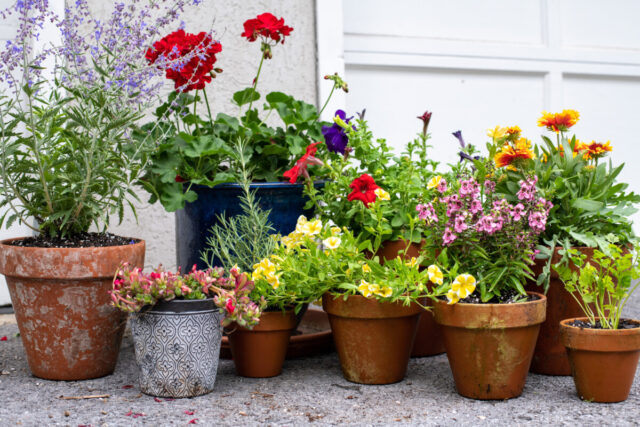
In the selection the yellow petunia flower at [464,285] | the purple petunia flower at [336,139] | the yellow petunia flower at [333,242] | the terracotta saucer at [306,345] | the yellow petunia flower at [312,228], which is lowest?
the terracotta saucer at [306,345]

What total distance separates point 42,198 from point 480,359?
1.28 m

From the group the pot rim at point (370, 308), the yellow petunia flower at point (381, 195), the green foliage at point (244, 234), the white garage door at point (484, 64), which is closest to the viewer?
the pot rim at point (370, 308)

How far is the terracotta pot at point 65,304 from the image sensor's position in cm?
175

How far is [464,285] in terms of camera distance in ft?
5.26

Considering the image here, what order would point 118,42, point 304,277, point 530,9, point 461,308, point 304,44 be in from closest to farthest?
point 461,308 < point 304,277 < point 118,42 < point 304,44 < point 530,9

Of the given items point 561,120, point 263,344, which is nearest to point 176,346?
point 263,344

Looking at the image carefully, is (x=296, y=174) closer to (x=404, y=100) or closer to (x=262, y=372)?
(x=262, y=372)

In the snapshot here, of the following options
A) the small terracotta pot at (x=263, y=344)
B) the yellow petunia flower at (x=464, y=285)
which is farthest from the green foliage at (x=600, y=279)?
the small terracotta pot at (x=263, y=344)

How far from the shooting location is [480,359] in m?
1.62

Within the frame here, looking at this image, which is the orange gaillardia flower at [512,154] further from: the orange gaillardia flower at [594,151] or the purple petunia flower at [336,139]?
the purple petunia flower at [336,139]

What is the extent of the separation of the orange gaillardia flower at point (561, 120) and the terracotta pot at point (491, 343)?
563mm

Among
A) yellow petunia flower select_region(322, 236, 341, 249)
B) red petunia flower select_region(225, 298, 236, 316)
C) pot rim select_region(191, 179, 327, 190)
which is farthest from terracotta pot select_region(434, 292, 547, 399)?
pot rim select_region(191, 179, 327, 190)

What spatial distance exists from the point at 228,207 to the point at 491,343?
36.2 inches

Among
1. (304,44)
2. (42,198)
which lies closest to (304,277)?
(42,198)
